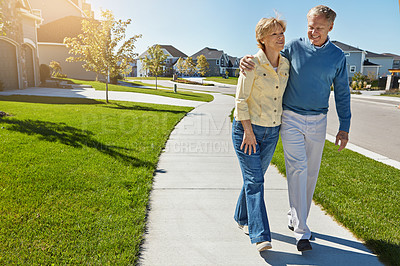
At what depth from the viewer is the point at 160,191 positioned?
14.5ft

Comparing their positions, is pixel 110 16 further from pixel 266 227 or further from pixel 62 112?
pixel 266 227

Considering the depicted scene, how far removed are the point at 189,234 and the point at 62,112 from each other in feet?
30.7

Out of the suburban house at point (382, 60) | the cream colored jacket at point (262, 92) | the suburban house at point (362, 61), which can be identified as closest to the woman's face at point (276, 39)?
the cream colored jacket at point (262, 92)

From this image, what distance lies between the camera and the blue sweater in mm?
2887

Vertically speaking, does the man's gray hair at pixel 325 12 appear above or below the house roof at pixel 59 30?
below

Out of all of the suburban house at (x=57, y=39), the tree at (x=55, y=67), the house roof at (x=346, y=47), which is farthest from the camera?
the house roof at (x=346, y=47)

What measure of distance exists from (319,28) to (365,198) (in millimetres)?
2709

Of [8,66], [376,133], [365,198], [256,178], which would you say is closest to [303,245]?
[256,178]

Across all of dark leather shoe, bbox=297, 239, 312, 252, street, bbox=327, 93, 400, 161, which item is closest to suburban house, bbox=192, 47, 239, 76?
street, bbox=327, 93, 400, 161

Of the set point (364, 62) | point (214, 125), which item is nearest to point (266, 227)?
point (214, 125)

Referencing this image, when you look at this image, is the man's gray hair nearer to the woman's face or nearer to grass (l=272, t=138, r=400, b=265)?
the woman's face

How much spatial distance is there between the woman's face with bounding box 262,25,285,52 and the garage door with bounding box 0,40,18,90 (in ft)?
71.6

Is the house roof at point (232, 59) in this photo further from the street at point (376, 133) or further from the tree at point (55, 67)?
the street at point (376, 133)

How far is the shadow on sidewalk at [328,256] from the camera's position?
283cm
